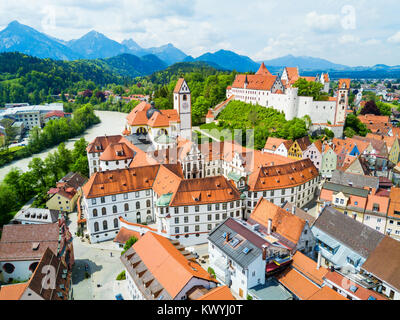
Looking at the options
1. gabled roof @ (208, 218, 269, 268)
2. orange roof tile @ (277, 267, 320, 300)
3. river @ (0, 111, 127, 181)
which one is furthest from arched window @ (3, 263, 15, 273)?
river @ (0, 111, 127, 181)

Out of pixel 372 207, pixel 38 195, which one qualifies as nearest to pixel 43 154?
pixel 38 195

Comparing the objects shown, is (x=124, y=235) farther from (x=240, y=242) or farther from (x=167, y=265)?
(x=240, y=242)

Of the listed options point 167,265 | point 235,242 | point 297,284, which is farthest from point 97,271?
point 297,284

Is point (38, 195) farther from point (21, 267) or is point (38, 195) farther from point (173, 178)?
point (173, 178)

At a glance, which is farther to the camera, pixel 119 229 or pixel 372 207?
pixel 119 229

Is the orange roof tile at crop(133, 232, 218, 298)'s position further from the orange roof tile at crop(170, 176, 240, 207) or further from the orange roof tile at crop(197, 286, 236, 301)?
the orange roof tile at crop(170, 176, 240, 207)

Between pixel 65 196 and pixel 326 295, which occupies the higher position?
pixel 326 295
